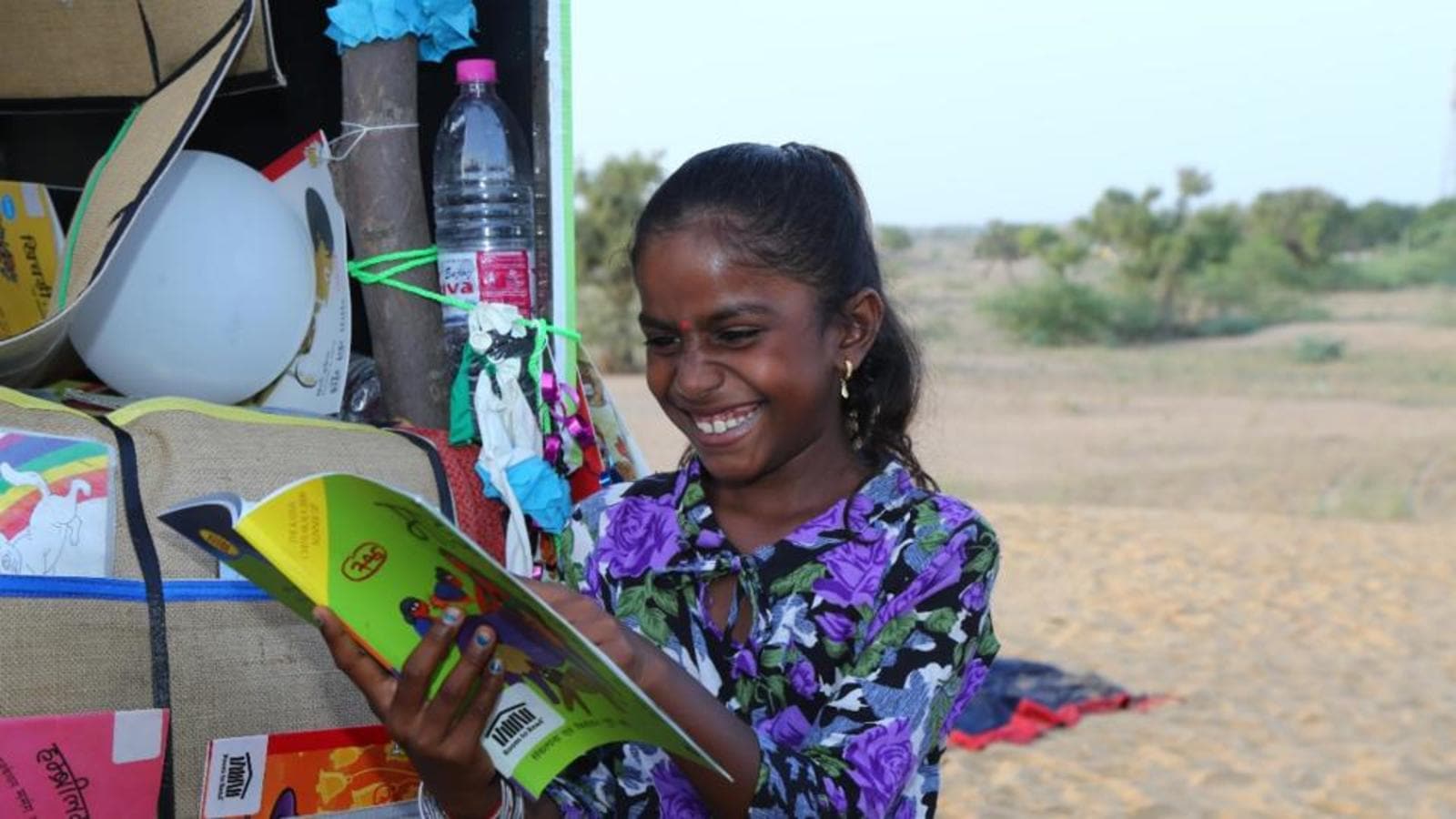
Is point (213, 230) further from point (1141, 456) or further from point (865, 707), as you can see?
point (1141, 456)

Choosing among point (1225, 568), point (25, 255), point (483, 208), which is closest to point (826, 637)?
point (483, 208)

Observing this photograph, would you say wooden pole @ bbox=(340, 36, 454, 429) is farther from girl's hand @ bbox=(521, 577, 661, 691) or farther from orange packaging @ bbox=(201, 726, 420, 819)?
girl's hand @ bbox=(521, 577, 661, 691)

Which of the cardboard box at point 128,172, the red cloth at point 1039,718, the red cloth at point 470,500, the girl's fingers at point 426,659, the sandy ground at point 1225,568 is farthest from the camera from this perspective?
the red cloth at point 1039,718

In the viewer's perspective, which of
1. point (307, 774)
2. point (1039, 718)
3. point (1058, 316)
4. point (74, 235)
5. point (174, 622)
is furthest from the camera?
point (1058, 316)

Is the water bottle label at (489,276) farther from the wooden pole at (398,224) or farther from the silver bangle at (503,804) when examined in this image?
the silver bangle at (503,804)

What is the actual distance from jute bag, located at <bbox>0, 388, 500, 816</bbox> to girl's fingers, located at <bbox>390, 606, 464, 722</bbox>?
0.38 m

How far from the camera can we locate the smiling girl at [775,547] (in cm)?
156

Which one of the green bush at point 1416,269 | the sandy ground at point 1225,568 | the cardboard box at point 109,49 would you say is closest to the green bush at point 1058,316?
the sandy ground at point 1225,568

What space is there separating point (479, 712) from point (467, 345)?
91 centimetres

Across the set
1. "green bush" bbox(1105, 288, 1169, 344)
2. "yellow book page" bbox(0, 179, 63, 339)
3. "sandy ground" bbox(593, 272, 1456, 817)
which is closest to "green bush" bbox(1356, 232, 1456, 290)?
"green bush" bbox(1105, 288, 1169, 344)

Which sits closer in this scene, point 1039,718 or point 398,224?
point 398,224

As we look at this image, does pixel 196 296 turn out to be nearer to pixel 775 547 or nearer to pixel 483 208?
pixel 483 208

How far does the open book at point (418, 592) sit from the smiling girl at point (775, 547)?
9cm

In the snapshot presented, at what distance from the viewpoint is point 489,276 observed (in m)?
2.26
